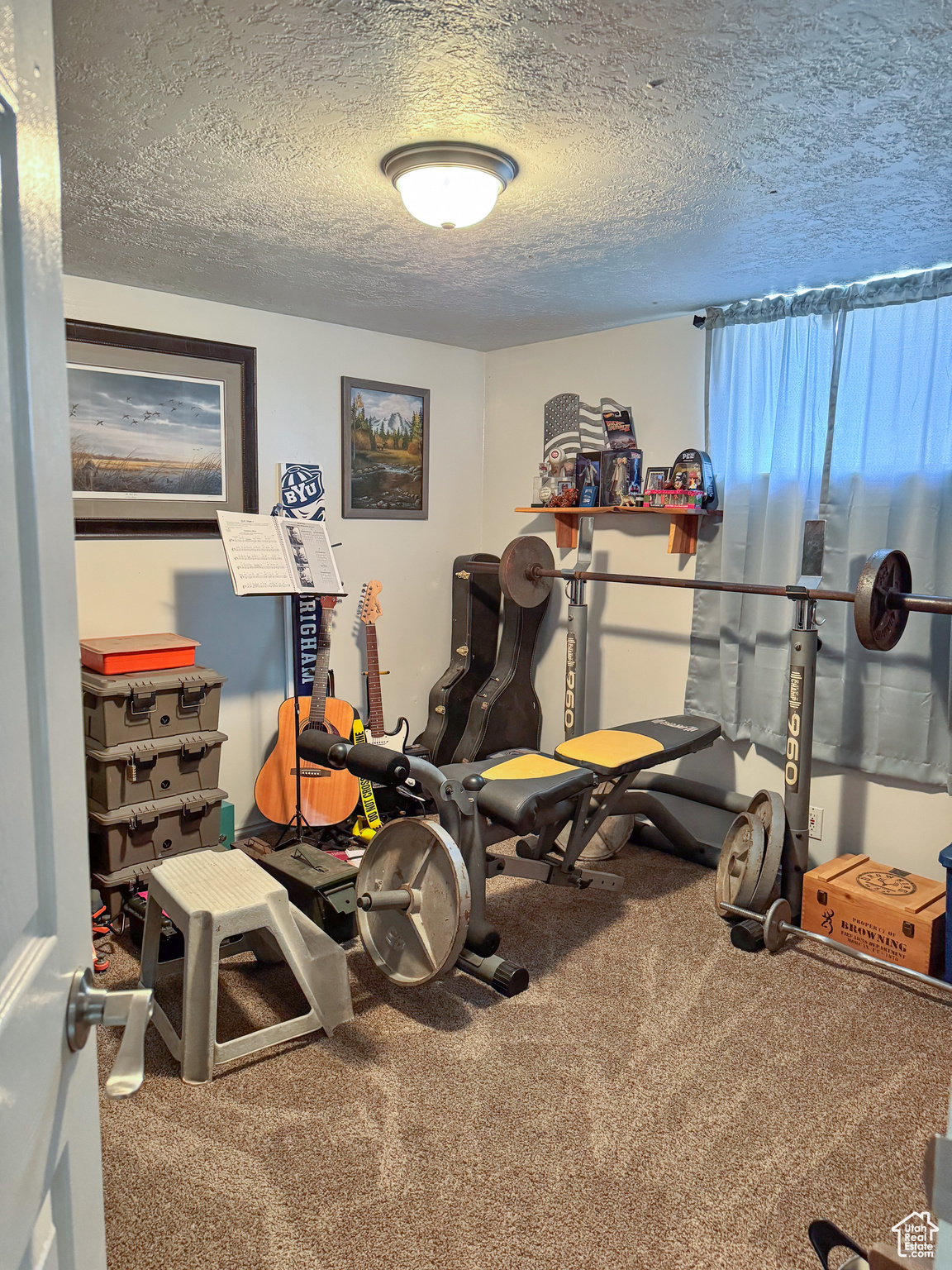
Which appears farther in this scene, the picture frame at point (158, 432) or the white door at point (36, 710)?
the picture frame at point (158, 432)

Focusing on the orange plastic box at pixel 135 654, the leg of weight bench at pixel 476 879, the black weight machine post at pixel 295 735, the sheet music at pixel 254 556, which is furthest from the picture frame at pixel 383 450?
the leg of weight bench at pixel 476 879

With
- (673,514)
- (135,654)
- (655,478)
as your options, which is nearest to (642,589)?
(673,514)

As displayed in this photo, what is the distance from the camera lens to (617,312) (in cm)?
371

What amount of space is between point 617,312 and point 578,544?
1.03m

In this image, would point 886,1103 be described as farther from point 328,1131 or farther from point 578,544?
point 578,544

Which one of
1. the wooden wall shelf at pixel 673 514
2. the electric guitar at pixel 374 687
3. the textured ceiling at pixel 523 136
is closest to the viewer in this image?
the textured ceiling at pixel 523 136

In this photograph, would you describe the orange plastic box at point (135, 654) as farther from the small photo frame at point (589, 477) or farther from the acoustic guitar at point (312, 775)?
the small photo frame at point (589, 477)

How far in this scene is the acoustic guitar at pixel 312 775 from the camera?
3.79 metres

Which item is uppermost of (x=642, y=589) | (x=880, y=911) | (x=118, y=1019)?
(x=642, y=589)

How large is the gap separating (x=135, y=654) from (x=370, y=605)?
4.26 feet

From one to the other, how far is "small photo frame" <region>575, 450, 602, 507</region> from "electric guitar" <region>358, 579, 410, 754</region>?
1.09m

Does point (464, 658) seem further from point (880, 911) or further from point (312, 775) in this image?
point (880, 911)

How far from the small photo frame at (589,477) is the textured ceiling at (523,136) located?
36.1 inches

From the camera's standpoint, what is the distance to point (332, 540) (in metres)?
4.12
